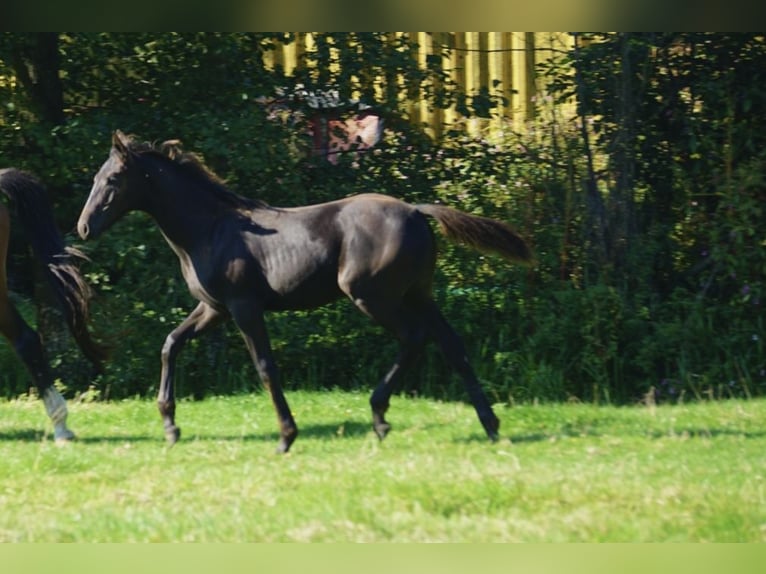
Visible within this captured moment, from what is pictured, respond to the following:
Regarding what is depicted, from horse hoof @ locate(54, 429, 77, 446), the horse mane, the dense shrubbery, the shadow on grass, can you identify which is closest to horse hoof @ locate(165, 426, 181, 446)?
the shadow on grass

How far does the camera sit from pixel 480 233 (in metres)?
6.89

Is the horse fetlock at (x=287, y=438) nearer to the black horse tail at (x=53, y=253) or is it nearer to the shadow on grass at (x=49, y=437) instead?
the shadow on grass at (x=49, y=437)

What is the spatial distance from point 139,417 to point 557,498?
4.20m

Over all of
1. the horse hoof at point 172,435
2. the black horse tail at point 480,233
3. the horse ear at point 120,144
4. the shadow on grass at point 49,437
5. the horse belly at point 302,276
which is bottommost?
the shadow on grass at point 49,437

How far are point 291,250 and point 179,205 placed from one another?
2.76ft

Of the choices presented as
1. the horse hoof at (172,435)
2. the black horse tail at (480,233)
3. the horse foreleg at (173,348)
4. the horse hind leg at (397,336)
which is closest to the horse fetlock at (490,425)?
the horse hind leg at (397,336)

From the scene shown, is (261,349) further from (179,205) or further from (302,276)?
(179,205)

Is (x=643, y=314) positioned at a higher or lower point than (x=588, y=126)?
lower

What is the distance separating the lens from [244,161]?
32.9 ft

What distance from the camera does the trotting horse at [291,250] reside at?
685cm

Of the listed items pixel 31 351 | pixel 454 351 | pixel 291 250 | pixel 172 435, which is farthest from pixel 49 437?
pixel 454 351

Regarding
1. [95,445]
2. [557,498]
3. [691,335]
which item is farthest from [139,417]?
[691,335]

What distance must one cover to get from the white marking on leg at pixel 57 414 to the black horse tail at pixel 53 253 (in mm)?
473
